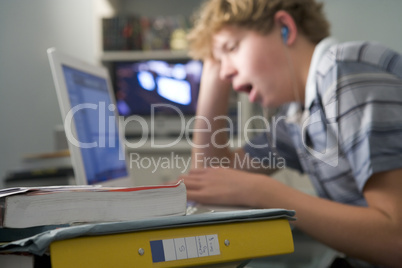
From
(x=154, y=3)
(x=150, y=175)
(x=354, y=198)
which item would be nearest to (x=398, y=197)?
(x=354, y=198)

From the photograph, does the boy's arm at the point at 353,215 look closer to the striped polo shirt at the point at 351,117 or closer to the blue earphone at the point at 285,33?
the striped polo shirt at the point at 351,117

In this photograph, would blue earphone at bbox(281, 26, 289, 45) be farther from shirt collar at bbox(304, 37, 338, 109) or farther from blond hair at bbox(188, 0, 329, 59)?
shirt collar at bbox(304, 37, 338, 109)

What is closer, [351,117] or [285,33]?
[351,117]

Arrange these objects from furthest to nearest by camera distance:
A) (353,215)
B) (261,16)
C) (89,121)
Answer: (261,16), (89,121), (353,215)

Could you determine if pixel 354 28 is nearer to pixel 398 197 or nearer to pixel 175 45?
pixel 175 45

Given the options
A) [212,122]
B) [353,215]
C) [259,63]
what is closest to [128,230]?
[353,215]

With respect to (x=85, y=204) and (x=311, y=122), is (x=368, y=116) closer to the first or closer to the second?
(x=311, y=122)

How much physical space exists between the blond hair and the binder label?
836 millimetres

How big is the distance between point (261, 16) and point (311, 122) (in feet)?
1.08

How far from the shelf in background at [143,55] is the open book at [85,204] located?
237 centimetres

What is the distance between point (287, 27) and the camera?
122 cm

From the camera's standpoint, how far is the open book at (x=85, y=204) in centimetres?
45

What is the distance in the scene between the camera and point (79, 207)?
48 centimetres

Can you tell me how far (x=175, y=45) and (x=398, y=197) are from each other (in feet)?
7.39
